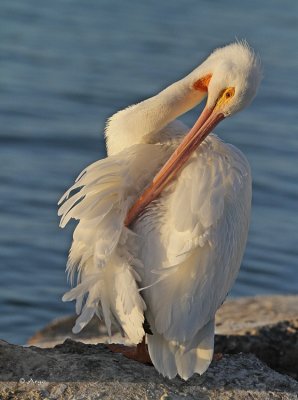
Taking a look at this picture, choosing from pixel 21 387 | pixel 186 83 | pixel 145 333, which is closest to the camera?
pixel 21 387

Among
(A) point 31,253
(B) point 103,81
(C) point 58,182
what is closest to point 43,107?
(B) point 103,81

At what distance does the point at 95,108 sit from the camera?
16.0 m

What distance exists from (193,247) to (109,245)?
0.45 metres

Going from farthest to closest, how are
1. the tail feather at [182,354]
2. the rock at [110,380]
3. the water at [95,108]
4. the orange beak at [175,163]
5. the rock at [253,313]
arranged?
1. the water at [95,108]
2. the rock at [253,313]
3. the orange beak at [175,163]
4. the tail feather at [182,354]
5. the rock at [110,380]

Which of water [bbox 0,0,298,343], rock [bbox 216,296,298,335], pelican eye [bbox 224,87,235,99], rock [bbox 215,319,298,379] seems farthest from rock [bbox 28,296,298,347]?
pelican eye [bbox 224,87,235,99]

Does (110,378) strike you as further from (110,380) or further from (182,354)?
(182,354)

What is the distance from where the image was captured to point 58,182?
13648 millimetres

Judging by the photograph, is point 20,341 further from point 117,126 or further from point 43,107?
point 43,107

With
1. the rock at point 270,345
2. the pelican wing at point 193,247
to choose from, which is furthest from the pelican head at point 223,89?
the rock at point 270,345

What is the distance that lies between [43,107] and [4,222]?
11.2 feet

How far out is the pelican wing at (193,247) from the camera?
6.25 m

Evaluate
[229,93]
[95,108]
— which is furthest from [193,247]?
[95,108]

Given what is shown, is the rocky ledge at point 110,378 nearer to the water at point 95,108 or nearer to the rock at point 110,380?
the rock at point 110,380

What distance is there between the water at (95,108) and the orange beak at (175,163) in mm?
4394
